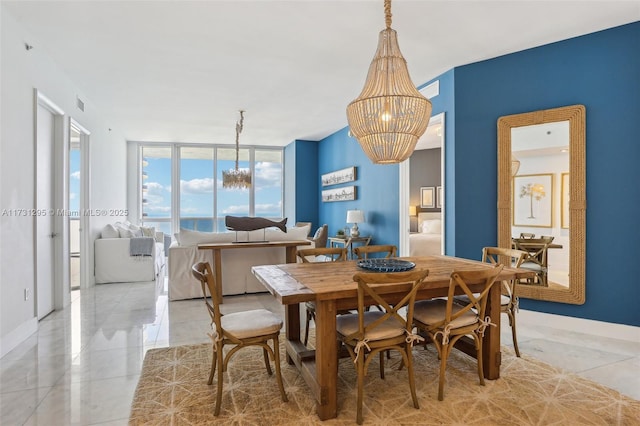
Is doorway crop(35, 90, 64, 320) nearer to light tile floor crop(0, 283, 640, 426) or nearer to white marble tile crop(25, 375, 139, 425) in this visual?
light tile floor crop(0, 283, 640, 426)

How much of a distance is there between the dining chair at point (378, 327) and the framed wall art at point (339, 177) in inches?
204

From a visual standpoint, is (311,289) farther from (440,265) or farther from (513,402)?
(513,402)

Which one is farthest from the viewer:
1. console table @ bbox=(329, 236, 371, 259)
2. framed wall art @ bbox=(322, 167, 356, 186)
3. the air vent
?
framed wall art @ bbox=(322, 167, 356, 186)

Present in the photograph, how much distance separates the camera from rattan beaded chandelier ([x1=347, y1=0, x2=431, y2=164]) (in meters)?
2.24

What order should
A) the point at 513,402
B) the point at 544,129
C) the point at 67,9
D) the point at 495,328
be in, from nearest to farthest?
1. the point at 513,402
2. the point at 495,328
3. the point at 67,9
4. the point at 544,129

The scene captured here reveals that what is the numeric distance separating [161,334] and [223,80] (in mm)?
3208

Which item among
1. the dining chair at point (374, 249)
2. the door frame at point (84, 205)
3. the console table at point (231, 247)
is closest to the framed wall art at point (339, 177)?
the console table at point (231, 247)

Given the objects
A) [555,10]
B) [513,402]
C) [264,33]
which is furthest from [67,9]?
[513,402]

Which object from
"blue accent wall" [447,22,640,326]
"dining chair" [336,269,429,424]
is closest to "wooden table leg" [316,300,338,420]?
"dining chair" [336,269,429,424]

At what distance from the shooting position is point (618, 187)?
3342mm

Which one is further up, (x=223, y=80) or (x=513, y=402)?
(x=223, y=80)

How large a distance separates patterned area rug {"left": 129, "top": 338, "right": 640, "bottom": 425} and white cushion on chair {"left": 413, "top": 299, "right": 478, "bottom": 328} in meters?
0.45

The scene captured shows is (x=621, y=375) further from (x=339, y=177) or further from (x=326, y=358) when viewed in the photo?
(x=339, y=177)

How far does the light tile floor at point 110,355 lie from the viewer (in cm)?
214
